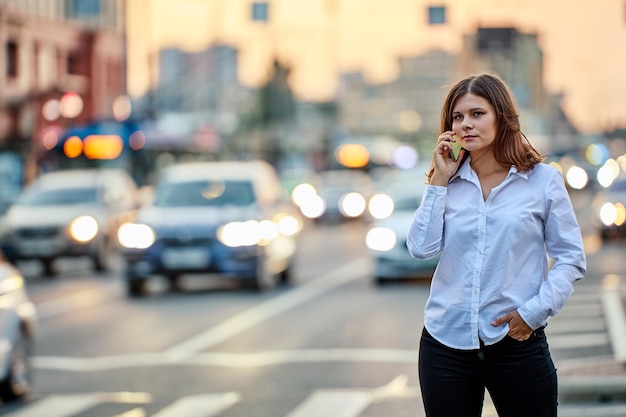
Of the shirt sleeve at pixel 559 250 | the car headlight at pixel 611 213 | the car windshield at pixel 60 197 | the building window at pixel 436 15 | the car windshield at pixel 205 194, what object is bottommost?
the car headlight at pixel 611 213

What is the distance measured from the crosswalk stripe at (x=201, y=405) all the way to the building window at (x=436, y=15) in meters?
44.8

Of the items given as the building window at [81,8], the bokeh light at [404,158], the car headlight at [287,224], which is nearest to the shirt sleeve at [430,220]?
the car headlight at [287,224]

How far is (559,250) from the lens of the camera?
15.0ft

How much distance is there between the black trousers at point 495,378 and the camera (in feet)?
14.7

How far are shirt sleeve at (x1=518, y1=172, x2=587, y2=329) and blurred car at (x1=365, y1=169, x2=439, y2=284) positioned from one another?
15876 mm

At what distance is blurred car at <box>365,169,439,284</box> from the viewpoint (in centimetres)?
2092

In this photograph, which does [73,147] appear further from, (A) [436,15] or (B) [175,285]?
(A) [436,15]

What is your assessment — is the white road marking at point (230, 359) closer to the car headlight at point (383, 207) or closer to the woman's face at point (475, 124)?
the woman's face at point (475, 124)

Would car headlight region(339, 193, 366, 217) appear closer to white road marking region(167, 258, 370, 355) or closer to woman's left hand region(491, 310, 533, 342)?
white road marking region(167, 258, 370, 355)

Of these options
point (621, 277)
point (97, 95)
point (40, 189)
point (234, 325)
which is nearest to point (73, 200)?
point (40, 189)

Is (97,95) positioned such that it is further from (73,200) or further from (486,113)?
(486,113)

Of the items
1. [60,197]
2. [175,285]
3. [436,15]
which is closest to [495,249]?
[175,285]

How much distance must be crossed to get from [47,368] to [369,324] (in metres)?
4.25

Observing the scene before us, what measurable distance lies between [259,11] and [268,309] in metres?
35.5
